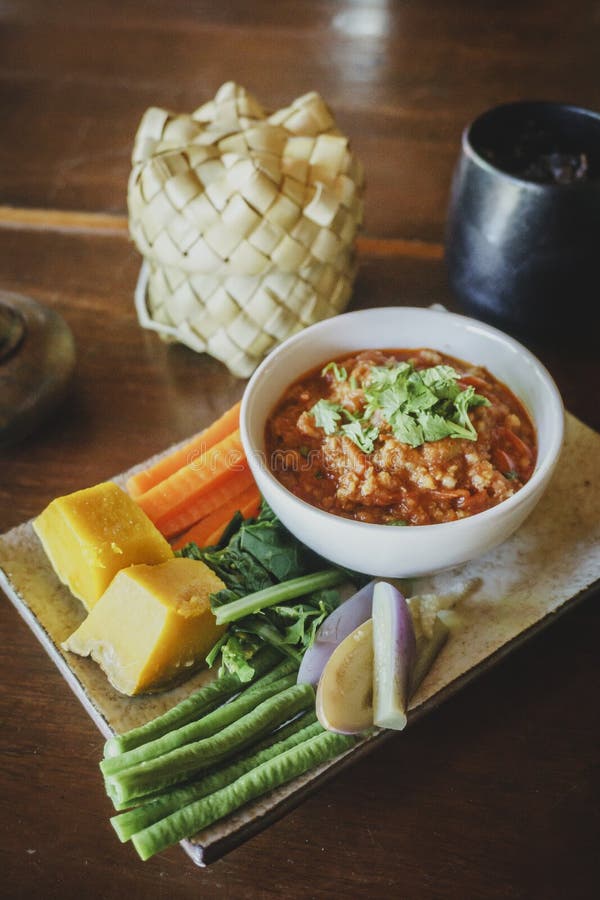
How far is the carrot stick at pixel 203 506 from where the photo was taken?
1.92m

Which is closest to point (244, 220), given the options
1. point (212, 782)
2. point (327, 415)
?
point (327, 415)

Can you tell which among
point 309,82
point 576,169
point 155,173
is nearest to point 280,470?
point 155,173

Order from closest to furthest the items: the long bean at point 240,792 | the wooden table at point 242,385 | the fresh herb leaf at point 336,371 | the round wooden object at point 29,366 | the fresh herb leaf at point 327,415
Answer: the long bean at point 240,792
the wooden table at point 242,385
the fresh herb leaf at point 327,415
the fresh herb leaf at point 336,371
the round wooden object at point 29,366

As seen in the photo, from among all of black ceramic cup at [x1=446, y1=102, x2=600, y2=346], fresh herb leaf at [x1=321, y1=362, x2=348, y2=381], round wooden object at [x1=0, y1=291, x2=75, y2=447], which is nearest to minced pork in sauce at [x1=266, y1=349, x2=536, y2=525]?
fresh herb leaf at [x1=321, y1=362, x2=348, y2=381]

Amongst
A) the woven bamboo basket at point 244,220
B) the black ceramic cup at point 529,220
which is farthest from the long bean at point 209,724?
the black ceramic cup at point 529,220

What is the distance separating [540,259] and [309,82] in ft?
6.73

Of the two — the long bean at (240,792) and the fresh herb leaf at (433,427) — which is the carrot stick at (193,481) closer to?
the fresh herb leaf at (433,427)

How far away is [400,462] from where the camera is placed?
166cm

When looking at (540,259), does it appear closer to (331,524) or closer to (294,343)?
(294,343)

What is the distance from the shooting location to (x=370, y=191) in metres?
2.97

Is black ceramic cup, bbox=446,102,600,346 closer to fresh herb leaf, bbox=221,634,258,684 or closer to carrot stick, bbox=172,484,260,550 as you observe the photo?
carrot stick, bbox=172,484,260,550

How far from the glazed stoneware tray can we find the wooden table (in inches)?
3.3

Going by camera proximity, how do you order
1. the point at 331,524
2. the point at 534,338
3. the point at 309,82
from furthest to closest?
1. the point at 309,82
2. the point at 534,338
3. the point at 331,524

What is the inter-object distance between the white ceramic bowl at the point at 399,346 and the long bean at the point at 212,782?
35 cm
